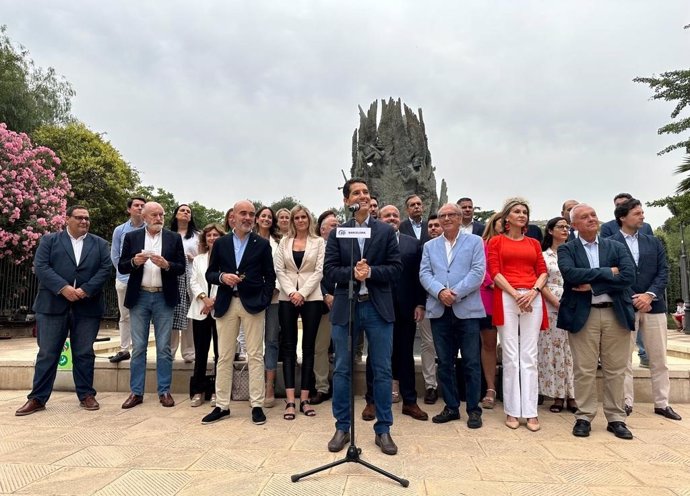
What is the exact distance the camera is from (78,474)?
2.95 m

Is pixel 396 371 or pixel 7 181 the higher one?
pixel 7 181

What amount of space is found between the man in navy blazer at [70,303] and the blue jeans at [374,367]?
2.88 meters

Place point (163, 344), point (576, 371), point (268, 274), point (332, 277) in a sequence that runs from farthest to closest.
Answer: point (163, 344) < point (268, 274) < point (576, 371) < point (332, 277)

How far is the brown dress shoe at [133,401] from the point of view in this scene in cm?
478

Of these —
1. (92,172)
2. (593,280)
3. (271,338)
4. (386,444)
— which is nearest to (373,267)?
(386,444)

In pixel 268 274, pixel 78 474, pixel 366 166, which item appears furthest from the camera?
pixel 366 166

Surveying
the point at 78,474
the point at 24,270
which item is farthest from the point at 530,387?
the point at 24,270

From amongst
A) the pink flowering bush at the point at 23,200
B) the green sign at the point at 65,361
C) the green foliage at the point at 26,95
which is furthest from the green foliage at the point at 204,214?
the green sign at the point at 65,361

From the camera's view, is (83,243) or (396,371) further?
(83,243)

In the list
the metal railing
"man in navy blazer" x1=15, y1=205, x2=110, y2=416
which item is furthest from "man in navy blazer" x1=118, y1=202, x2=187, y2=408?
the metal railing

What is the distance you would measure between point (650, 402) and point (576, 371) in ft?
5.78

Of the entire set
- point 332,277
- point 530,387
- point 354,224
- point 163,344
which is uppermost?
point 354,224

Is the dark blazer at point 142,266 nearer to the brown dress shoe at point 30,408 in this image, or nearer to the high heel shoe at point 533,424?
the brown dress shoe at point 30,408

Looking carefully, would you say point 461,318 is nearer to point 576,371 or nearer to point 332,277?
point 576,371
